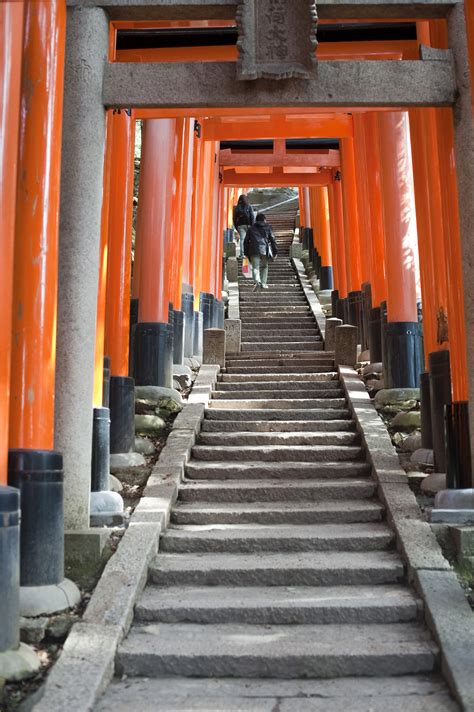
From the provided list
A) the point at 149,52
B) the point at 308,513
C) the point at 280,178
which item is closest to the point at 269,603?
the point at 308,513

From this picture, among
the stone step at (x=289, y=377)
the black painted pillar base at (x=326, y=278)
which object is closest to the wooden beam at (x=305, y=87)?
the stone step at (x=289, y=377)

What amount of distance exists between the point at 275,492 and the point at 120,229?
3357mm

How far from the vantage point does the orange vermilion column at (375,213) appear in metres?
10.6

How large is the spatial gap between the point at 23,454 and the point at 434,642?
246cm

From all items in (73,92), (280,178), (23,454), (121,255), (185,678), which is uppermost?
(280,178)

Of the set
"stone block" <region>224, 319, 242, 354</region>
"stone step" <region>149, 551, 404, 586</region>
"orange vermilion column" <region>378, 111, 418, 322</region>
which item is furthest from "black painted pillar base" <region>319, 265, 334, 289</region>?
"stone step" <region>149, 551, 404, 586</region>

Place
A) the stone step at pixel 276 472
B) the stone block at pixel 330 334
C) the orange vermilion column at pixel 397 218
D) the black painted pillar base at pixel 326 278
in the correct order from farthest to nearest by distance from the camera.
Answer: the black painted pillar base at pixel 326 278 < the stone block at pixel 330 334 < the orange vermilion column at pixel 397 218 < the stone step at pixel 276 472

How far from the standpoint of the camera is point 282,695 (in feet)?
12.4

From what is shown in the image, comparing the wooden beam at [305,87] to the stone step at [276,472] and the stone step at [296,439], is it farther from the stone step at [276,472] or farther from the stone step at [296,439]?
the stone step at [296,439]

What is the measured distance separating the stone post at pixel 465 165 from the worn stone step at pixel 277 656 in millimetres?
1744

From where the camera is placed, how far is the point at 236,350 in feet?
35.9

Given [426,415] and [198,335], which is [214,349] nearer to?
[198,335]

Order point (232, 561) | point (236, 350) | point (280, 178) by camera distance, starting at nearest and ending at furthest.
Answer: point (232, 561)
point (236, 350)
point (280, 178)

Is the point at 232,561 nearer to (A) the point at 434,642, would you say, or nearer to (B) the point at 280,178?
(A) the point at 434,642
